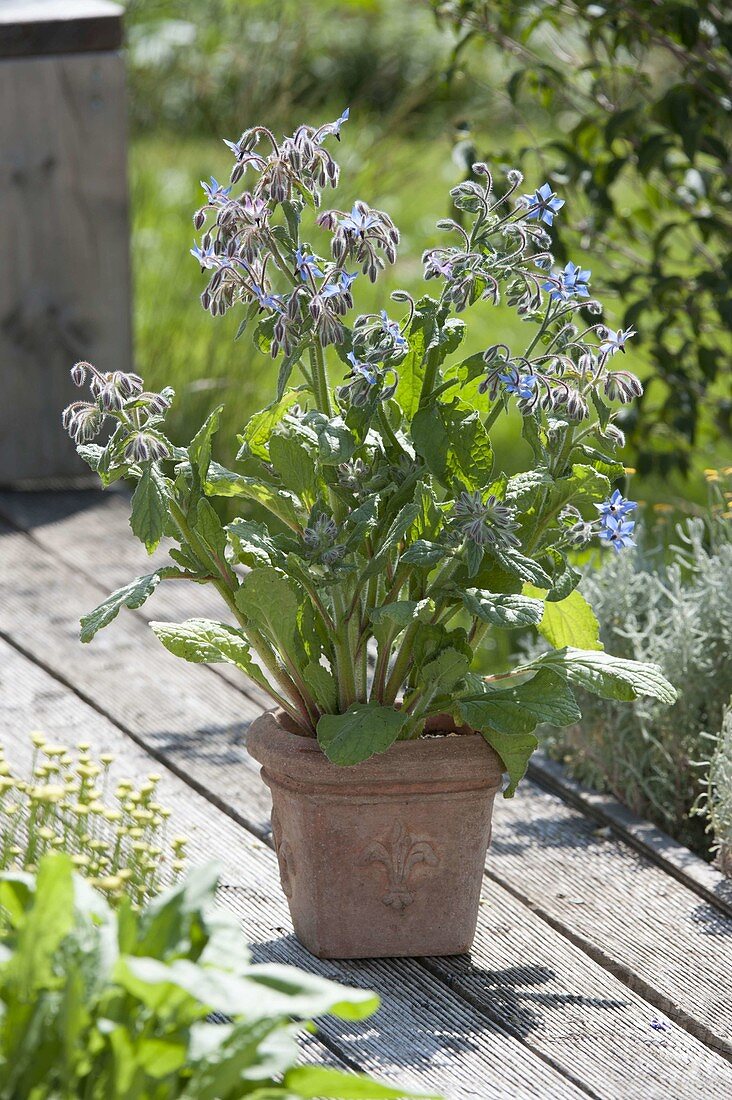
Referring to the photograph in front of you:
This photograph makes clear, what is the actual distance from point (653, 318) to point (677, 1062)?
17.0 ft

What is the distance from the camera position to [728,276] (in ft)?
11.7

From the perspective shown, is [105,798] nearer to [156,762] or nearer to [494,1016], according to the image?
[156,762]

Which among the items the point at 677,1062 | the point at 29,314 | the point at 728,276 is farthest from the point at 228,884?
the point at 29,314

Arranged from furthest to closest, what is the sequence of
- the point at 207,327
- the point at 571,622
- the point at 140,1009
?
the point at 207,327, the point at 571,622, the point at 140,1009

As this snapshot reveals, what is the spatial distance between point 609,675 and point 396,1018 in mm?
559

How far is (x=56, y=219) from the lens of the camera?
4281 mm

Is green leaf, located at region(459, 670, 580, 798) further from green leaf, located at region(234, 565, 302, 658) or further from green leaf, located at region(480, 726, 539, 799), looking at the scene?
green leaf, located at region(234, 565, 302, 658)

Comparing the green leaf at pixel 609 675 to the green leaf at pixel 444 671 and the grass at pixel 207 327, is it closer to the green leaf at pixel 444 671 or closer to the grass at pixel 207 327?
the green leaf at pixel 444 671

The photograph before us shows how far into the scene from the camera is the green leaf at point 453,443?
6.53 feet

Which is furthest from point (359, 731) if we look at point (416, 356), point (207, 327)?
point (207, 327)

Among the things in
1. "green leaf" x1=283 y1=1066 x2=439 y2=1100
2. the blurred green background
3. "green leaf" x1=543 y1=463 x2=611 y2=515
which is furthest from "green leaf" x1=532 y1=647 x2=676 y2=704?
the blurred green background

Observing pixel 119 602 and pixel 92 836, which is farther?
pixel 92 836

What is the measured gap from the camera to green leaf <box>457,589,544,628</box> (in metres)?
1.91

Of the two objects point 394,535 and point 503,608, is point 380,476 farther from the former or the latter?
point 503,608
